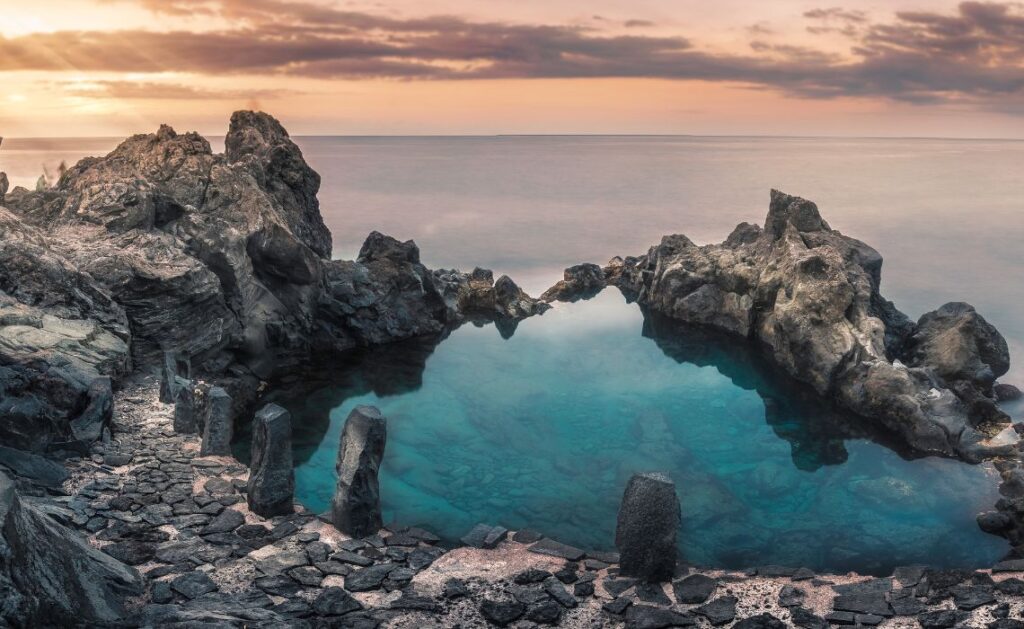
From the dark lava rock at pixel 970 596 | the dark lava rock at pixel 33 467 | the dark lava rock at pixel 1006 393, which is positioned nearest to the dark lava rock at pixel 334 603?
the dark lava rock at pixel 33 467

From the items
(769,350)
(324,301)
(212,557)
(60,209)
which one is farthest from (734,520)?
(60,209)

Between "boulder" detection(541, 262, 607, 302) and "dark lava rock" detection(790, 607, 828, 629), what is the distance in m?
37.6

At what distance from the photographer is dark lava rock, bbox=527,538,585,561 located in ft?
54.6

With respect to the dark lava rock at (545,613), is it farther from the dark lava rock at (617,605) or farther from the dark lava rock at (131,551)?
the dark lava rock at (131,551)

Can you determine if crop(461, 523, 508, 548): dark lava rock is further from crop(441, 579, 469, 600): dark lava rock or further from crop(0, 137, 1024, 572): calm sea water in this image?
crop(0, 137, 1024, 572): calm sea water

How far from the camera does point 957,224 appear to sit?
297 ft

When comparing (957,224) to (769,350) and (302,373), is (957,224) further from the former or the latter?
(302,373)

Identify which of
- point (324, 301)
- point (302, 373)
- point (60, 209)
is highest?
point (60, 209)

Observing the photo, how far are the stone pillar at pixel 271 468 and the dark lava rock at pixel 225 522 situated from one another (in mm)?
412

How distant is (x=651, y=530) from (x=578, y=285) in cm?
3895

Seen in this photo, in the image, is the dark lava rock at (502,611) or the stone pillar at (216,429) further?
the stone pillar at (216,429)

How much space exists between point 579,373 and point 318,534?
21.1 m

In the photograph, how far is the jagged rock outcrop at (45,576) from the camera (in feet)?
29.6

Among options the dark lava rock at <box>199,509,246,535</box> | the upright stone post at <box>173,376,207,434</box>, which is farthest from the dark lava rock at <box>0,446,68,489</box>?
the upright stone post at <box>173,376,207,434</box>
